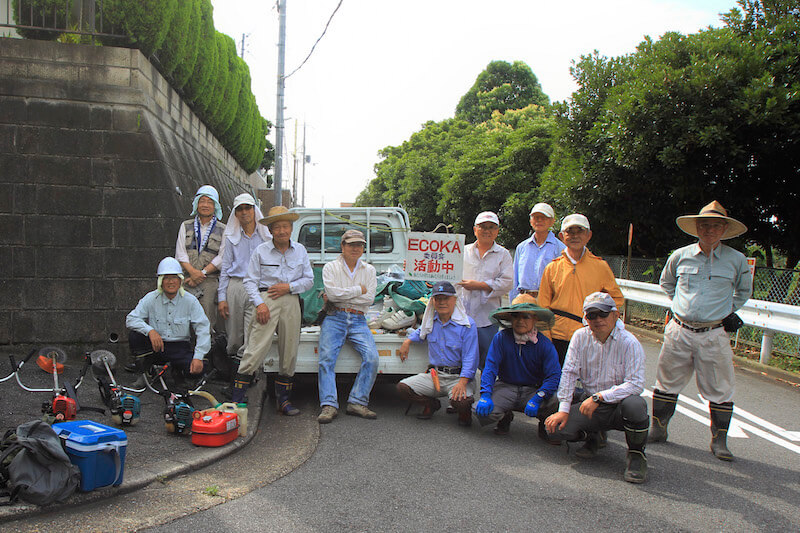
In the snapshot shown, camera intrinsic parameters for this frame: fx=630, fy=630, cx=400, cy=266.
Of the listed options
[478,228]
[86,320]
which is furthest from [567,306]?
[86,320]

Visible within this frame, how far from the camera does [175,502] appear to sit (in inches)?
157

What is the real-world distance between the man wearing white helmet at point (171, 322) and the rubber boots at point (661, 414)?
166 inches

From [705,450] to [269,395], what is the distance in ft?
14.5

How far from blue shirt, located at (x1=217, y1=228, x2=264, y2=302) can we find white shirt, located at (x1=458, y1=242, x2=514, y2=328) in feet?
7.58

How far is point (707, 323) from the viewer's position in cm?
546

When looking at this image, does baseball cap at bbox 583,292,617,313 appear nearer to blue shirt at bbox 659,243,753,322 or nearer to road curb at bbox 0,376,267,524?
blue shirt at bbox 659,243,753,322

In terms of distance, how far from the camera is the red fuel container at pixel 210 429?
4.98m

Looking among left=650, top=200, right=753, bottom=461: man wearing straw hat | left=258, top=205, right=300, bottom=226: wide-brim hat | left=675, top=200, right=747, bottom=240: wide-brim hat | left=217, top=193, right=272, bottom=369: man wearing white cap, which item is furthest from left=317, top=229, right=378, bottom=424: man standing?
left=675, top=200, right=747, bottom=240: wide-brim hat

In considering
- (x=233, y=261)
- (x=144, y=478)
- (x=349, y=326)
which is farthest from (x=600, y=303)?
(x=233, y=261)

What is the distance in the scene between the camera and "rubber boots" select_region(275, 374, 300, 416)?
20.5 ft

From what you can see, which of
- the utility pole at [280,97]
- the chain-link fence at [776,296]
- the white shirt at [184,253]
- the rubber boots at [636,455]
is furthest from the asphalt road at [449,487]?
the utility pole at [280,97]

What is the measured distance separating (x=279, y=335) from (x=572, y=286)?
2847 millimetres

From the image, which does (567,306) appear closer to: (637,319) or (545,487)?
(545,487)

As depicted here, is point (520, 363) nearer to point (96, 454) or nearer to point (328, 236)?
point (96, 454)
